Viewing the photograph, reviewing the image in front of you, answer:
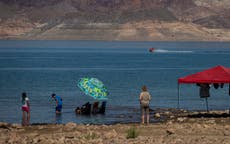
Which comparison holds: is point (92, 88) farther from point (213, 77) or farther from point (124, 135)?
point (124, 135)

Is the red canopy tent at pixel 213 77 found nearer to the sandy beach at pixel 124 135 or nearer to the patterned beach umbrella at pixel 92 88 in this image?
the sandy beach at pixel 124 135

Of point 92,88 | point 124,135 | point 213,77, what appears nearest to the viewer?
point 124,135

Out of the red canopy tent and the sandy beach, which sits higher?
the red canopy tent

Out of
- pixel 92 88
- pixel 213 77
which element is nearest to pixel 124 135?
pixel 213 77

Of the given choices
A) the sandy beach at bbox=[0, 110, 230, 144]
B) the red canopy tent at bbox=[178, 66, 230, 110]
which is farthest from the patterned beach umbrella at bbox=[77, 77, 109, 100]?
the sandy beach at bbox=[0, 110, 230, 144]

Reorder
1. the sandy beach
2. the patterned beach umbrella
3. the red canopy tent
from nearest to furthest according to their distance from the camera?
1. the sandy beach
2. the red canopy tent
3. the patterned beach umbrella

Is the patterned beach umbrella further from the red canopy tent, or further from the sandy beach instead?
the sandy beach


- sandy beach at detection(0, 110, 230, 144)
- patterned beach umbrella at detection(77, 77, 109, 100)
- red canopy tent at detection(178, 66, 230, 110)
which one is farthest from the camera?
patterned beach umbrella at detection(77, 77, 109, 100)

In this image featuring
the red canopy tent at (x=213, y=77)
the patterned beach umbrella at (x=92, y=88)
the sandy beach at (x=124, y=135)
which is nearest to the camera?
the sandy beach at (x=124, y=135)

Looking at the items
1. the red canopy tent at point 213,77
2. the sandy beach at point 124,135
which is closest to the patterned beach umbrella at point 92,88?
the red canopy tent at point 213,77

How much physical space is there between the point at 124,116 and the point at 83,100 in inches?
433

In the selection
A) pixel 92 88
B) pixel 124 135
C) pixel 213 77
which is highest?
pixel 213 77

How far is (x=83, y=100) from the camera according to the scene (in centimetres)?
4512

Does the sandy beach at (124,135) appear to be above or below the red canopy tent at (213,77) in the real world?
below
